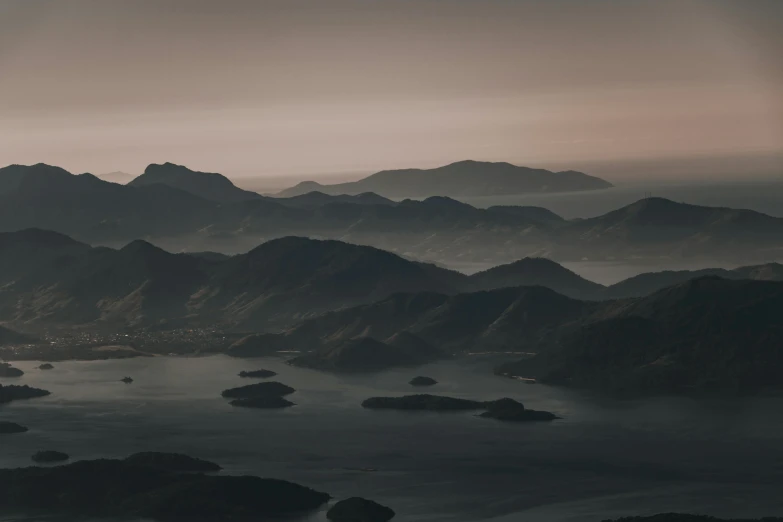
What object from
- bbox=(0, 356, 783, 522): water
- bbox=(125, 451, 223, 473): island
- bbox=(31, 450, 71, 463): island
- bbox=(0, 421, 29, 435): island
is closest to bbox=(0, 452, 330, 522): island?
bbox=(125, 451, 223, 473): island

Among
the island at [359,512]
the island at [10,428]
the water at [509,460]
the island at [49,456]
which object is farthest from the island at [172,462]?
the island at [10,428]

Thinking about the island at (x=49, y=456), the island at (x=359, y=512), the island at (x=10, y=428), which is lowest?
the island at (x=359, y=512)

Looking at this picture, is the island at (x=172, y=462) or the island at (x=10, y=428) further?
the island at (x=10, y=428)

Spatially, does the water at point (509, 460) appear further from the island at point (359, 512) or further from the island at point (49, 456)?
the island at point (359, 512)

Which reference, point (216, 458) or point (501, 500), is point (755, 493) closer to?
point (501, 500)

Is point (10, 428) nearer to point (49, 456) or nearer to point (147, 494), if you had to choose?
point (49, 456)

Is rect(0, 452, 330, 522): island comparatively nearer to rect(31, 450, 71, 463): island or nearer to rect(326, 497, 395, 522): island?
rect(326, 497, 395, 522): island
